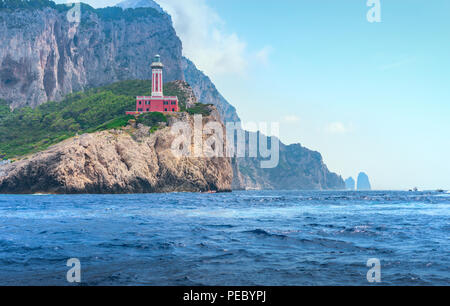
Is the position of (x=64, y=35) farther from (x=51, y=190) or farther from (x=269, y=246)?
(x=269, y=246)

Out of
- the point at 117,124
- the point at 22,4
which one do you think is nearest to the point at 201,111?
the point at 117,124

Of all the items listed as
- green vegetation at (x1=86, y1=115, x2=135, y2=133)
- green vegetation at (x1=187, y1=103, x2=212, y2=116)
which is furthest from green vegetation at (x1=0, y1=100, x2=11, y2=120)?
green vegetation at (x1=187, y1=103, x2=212, y2=116)

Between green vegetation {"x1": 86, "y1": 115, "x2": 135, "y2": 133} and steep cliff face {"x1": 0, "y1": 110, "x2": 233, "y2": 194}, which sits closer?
steep cliff face {"x1": 0, "y1": 110, "x2": 233, "y2": 194}

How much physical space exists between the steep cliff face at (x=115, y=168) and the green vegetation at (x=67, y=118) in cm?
799

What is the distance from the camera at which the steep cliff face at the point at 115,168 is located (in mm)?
95500

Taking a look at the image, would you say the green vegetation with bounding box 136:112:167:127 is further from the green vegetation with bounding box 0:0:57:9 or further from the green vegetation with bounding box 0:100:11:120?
the green vegetation with bounding box 0:0:57:9

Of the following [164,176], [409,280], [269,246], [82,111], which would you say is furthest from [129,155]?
[409,280]

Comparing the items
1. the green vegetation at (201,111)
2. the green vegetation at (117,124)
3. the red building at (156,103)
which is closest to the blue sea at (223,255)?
the green vegetation at (117,124)

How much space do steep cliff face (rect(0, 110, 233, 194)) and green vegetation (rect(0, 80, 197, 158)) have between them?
7993mm

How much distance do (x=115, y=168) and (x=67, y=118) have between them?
58.3m

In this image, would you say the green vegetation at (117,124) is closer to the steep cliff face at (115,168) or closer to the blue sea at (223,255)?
the steep cliff face at (115,168)

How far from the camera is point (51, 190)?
94.3 meters

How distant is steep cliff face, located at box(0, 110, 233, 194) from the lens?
95.5m
